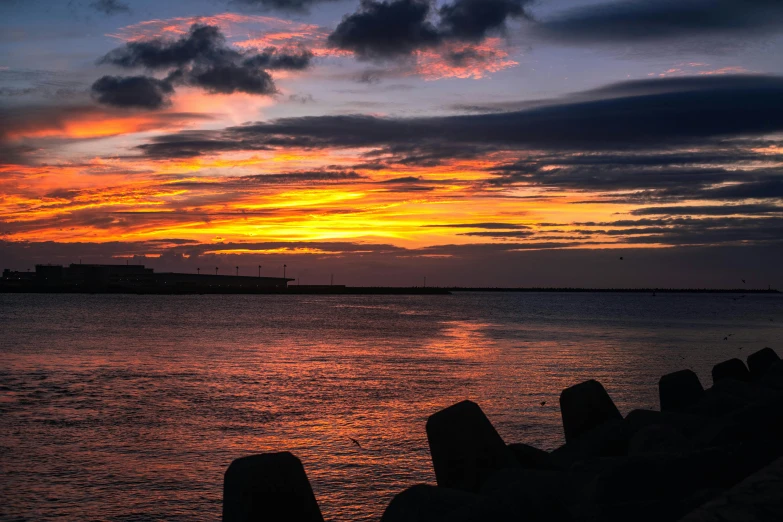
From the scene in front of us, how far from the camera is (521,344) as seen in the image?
40188 millimetres

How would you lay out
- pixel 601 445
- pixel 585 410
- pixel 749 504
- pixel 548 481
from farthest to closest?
pixel 585 410, pixel 601 445, pixel 548 481, pixel 749 504

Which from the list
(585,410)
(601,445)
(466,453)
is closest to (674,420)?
(585,410)

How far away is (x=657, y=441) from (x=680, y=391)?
5930mm

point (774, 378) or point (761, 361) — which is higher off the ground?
point (774, 378)

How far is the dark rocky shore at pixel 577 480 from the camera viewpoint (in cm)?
526

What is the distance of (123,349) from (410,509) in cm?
3192

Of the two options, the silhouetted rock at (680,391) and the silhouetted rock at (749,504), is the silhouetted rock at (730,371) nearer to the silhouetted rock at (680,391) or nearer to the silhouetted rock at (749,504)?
the silhouetted rock at (680,391)

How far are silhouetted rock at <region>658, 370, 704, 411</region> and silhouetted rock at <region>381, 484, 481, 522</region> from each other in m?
9.22

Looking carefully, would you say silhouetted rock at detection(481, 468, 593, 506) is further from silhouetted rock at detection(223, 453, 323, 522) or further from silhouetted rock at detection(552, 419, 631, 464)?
silhouetted rock at detection(552, 419, 631, 464)

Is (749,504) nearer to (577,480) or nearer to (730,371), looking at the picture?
(577,480)

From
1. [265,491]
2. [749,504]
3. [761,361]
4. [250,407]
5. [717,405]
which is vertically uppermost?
[749,504]

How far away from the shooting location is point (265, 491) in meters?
5.75

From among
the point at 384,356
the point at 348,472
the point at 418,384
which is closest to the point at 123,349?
the point at 384,356

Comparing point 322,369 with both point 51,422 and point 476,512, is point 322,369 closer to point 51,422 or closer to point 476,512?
point 51,422
